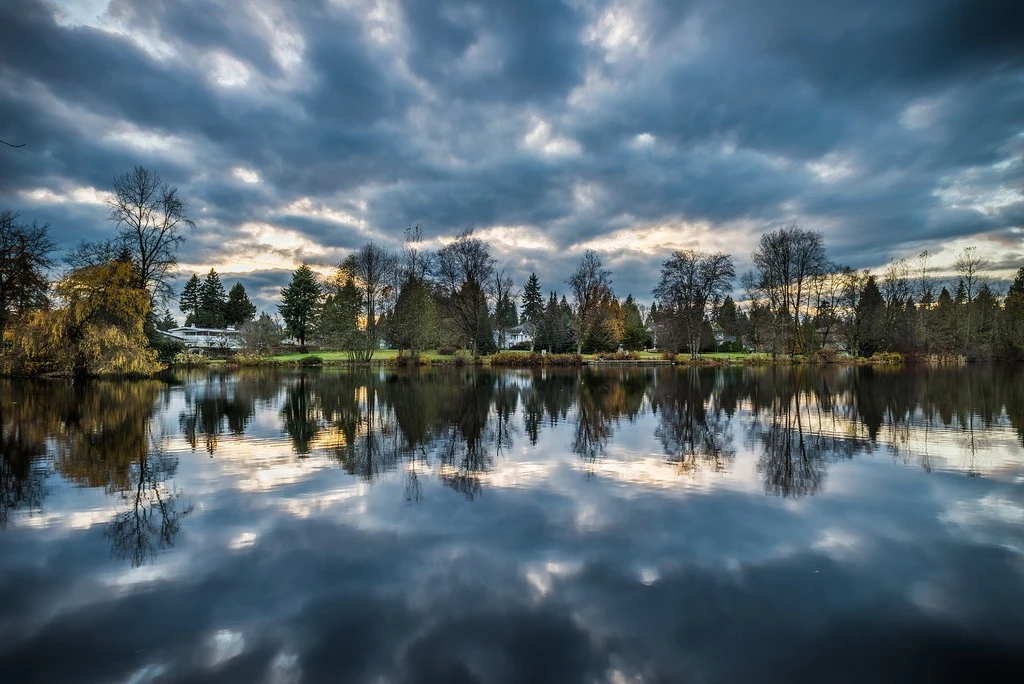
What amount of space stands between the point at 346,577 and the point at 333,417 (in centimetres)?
1234

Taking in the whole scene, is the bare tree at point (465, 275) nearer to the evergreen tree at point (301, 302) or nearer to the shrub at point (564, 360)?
the shrub at point (564, 360)

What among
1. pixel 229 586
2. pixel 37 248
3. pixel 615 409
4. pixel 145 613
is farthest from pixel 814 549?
pixel 37 248

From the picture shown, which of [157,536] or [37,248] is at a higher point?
[37,248]

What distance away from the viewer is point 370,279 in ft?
172

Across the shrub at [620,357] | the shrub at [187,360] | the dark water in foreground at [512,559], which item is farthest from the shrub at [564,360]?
the dark water in foreground at [512,559]

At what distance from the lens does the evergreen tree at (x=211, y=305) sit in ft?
307

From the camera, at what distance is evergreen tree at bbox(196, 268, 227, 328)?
93562 millimetres

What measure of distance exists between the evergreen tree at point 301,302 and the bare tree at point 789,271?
6110 cm

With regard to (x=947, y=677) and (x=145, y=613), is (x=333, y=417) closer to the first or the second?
(x=145, y=613)

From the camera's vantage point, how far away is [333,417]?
16.5 metres

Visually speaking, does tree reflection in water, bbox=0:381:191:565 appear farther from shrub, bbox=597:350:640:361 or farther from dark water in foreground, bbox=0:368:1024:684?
shrub, bbox=597:350:640:361

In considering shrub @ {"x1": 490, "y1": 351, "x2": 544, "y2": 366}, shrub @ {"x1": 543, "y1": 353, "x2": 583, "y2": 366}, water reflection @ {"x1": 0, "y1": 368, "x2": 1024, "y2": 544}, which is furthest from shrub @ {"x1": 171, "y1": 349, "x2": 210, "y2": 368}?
shrub @ {"x1": 543, "y1": 353, "x2": 583, "y2": 366}

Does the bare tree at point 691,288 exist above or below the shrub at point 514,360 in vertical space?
above

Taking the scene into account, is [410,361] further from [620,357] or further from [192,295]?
[192,295]
